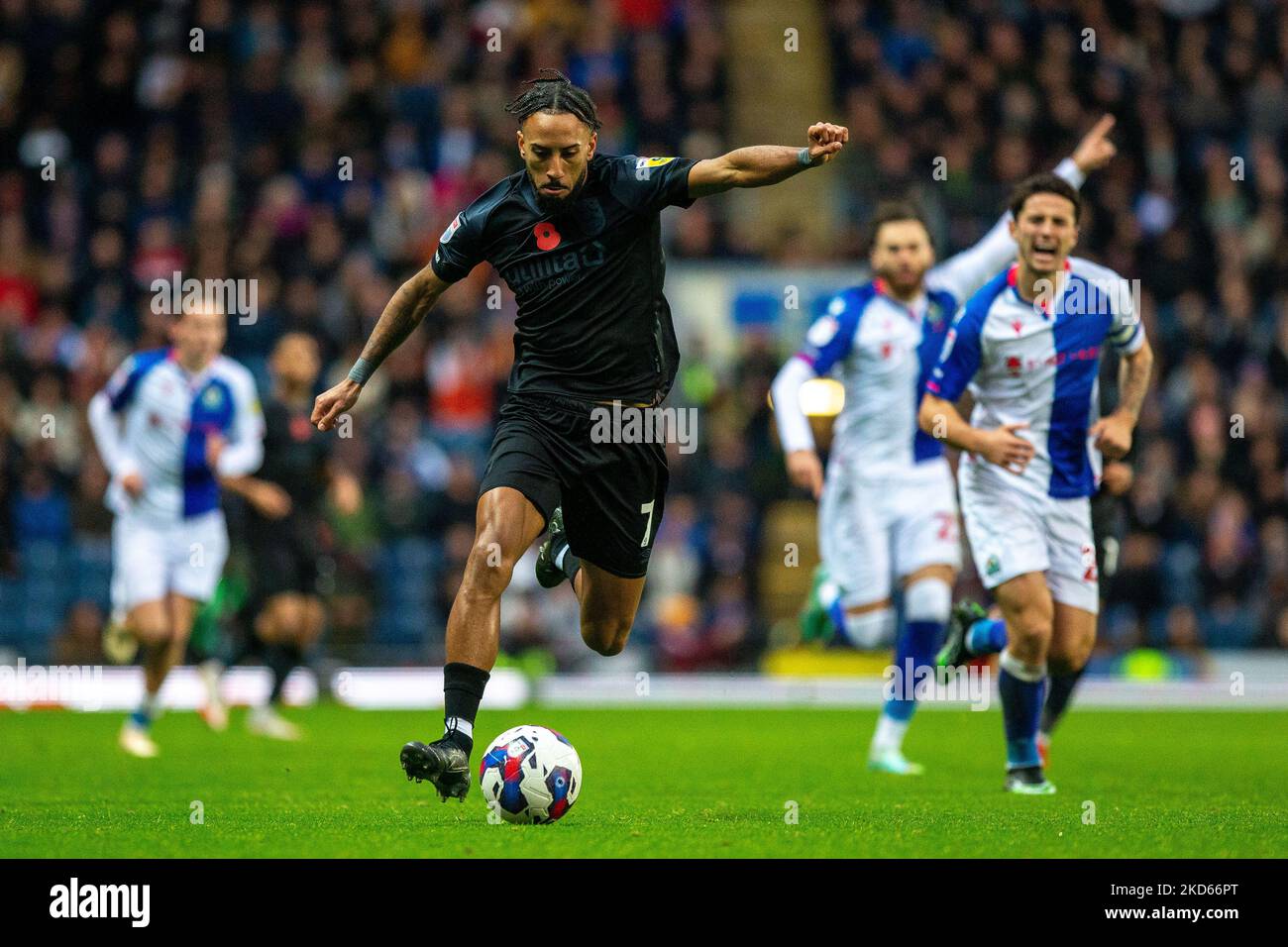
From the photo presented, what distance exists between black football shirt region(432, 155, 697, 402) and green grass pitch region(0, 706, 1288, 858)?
67.3 inches

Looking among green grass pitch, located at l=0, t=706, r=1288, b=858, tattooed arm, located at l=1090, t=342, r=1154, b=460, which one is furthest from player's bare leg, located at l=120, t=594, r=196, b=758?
tattooed arm, located at l=1090, t=342, r=1154, b=460

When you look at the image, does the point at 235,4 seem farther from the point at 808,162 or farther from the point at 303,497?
the point at 808,162

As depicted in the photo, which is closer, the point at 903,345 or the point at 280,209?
the point at 903,345

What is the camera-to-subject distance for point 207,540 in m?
12.2

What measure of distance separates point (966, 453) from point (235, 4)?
16831mm

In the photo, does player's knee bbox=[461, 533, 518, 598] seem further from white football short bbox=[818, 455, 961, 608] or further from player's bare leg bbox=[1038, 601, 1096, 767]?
white football short bbox=[818, 455, 961, 608]

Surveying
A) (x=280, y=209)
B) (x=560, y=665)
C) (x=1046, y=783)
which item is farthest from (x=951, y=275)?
(x=280, y=209)

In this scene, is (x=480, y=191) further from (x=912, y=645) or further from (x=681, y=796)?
(x=681, y=796)

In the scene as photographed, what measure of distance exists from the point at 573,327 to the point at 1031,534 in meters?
2.38

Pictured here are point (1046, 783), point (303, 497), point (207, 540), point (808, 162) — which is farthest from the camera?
point (303, 497)

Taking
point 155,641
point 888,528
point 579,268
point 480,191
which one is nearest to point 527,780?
point 579,268

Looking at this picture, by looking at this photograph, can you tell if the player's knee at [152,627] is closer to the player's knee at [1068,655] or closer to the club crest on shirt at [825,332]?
the club crest on shirt at [825,332]

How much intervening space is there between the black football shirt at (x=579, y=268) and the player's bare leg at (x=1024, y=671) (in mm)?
2021

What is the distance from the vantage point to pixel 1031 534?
8336 mm
